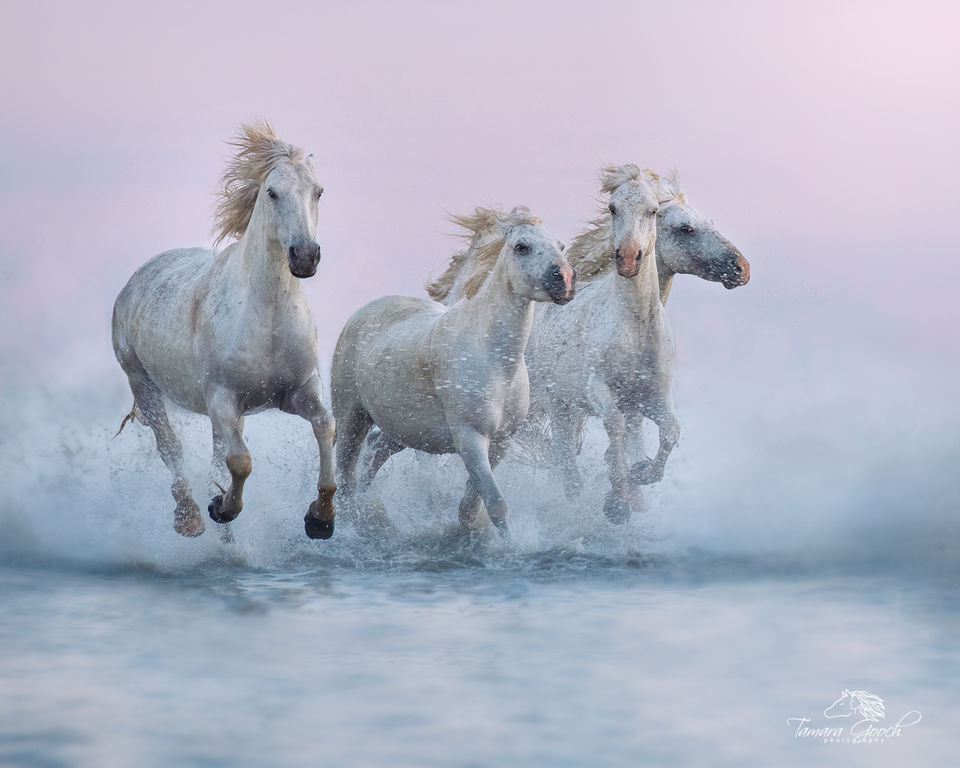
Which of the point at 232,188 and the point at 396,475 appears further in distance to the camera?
the point at 396,475

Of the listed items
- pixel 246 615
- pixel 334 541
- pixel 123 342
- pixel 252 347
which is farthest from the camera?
pixel 123 342

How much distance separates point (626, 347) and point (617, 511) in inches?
37.9

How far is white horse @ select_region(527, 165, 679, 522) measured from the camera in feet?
33.3

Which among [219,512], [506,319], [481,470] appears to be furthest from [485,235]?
[219,512]

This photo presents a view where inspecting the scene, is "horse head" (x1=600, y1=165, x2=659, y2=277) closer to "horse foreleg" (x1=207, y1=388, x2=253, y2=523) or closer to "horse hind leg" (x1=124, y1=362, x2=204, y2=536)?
"horse foreleg" (x1=207, y1=388, x2=253, y2=523)

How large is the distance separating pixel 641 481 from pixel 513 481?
116cm

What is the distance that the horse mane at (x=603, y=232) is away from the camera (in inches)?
415

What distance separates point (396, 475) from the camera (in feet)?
37.1

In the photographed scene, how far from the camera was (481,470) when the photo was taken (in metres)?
9.55

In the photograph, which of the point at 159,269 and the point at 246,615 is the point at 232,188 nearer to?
the point at 159,269

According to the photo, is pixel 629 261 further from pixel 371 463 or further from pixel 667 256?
pixel 371 463

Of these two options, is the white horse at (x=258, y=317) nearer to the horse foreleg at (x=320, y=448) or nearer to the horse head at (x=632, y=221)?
the horse foreleg at (x=320, y=448)

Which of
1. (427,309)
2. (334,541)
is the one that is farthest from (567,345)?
(334,541)

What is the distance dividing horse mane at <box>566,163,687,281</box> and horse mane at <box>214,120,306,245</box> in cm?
208
